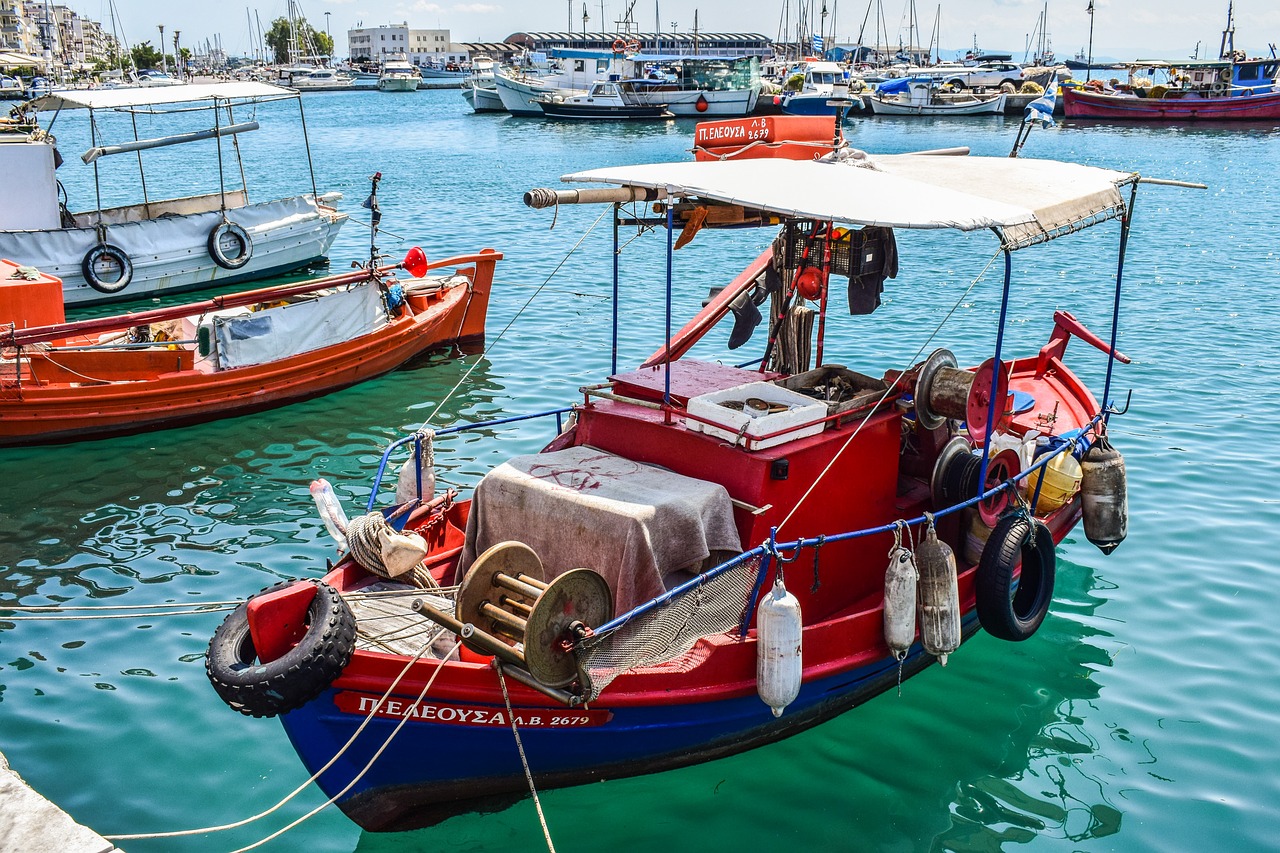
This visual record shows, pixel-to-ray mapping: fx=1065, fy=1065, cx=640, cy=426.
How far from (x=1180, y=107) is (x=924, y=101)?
15979mm

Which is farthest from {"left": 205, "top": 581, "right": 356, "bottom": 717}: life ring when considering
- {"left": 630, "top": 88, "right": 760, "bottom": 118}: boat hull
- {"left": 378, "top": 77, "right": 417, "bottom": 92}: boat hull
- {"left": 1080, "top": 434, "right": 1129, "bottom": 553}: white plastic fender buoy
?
{"left": 378, "top": 77, "right": 417, "bottom": 92}: boat hull

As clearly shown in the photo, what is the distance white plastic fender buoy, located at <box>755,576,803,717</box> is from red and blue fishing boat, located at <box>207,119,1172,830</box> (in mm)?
19

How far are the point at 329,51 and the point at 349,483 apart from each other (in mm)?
179997

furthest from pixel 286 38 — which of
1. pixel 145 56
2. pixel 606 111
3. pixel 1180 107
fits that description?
pixel 1180 107

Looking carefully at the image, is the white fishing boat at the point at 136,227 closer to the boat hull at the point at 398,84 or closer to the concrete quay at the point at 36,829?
the concrete quay at the point at 36,829

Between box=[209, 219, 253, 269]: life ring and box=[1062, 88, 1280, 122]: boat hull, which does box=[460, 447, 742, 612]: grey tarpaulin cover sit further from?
box=[1062, 88, 1280, 122]: boat hull

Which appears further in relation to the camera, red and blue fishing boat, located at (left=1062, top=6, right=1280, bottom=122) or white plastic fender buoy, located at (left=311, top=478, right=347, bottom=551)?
red and blue fishing boat, located at (left=1062, top=6, right=1280, bottom=122)

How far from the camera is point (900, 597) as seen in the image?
7.01 metres

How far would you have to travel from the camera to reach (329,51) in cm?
17438

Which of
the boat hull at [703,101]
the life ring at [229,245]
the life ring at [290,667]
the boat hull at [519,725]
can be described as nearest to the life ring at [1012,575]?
the boat hull at [519,725]

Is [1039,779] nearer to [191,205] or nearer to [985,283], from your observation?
[985,283]

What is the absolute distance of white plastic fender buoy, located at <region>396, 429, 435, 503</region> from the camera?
27.4 ft

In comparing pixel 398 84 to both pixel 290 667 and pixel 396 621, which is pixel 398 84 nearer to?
pixel 396 621

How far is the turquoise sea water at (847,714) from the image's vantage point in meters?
7.03
